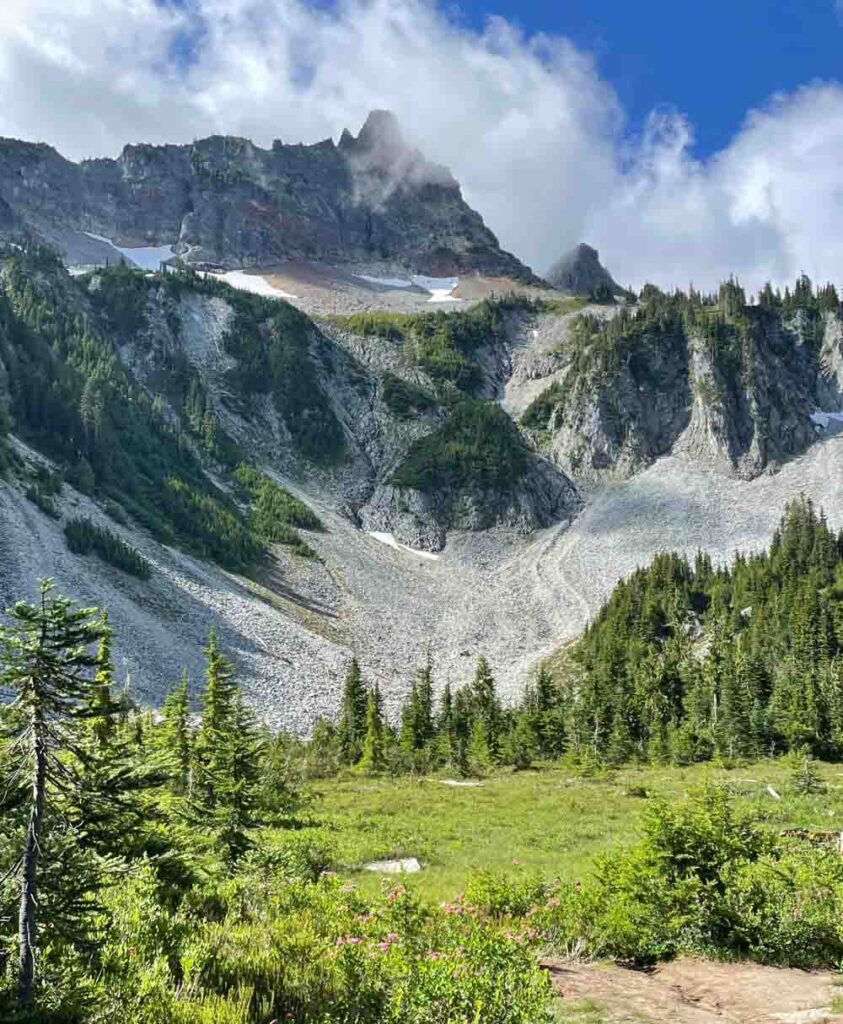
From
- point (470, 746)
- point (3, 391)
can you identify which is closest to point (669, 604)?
point (470, 746)

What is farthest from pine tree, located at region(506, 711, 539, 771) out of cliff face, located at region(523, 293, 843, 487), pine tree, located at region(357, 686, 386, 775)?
cliff face, located at region(523, 293, 843, 487)

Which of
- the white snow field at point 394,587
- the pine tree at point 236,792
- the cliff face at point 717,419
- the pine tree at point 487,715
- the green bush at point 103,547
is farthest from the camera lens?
the cliff face at point 717,419

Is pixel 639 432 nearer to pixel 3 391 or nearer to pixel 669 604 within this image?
pixel 669 604

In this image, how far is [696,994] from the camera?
9.70m

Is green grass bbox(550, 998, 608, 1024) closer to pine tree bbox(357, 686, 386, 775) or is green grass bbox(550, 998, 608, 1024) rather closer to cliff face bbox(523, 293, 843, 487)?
pine tree bbox(357, 686, 386, 775)

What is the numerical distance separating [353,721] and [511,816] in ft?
132

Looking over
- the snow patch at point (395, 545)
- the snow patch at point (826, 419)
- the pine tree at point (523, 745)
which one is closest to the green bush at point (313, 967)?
the pine tree at point (523, 745)

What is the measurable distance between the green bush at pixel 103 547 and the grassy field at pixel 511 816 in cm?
5100

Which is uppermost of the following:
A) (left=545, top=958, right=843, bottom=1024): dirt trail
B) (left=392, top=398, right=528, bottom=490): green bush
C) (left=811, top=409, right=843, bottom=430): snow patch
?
(left=811, top=409, right=843, bottom=430): snow patch

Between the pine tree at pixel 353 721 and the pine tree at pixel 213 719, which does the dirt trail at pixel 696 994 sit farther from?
the pine tree at pixel 353 721

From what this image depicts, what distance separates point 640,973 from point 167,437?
150622 mm

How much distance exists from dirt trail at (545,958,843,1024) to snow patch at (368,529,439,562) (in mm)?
144100

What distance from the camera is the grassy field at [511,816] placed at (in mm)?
21875

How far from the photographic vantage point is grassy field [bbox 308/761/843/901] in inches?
861
